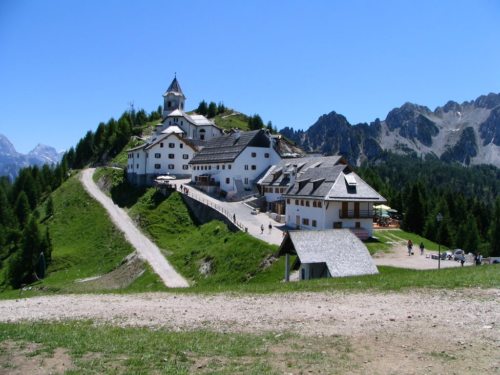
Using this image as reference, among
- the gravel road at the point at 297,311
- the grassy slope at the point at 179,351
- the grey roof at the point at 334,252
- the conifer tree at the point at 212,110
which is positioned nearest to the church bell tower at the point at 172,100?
the conifer tree at the point at 212,110

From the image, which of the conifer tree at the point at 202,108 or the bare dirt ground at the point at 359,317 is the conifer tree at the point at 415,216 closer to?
the bare dirt ground at the point at 359,317

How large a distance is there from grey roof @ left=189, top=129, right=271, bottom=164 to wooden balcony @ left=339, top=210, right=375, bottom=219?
28.3m

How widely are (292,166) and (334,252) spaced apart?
3912cm

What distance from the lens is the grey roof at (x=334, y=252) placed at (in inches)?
1109

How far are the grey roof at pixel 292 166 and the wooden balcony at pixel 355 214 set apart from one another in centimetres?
1302

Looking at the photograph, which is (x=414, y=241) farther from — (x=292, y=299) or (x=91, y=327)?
(x=91, y=327)

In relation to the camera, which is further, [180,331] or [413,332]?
[180,331]

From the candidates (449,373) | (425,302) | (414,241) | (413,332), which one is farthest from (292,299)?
(414,241)

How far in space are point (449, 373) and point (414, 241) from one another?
4292cm

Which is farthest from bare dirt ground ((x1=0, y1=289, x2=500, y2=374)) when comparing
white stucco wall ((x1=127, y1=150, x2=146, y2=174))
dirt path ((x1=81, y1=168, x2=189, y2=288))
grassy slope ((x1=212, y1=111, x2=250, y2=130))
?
grassy slope ((x1=212, y1=111, x2=250, y2=130))

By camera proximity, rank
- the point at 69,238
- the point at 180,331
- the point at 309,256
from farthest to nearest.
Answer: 1. the point at 69,238
2. the point at 309,256
3. the point at 180,331

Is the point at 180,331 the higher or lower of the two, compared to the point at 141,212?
lower

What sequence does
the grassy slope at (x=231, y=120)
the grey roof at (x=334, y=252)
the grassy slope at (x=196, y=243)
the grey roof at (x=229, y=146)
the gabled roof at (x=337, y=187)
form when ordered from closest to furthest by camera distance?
the grey roof at (x=334, y=252)
the grassy slope at (x=196, y=243)
the gabled roof at (x=337, y=187)
the grey roof at (x=229, y=146)
the grassy slope at (x=231, y=120)

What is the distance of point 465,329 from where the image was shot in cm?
1452
